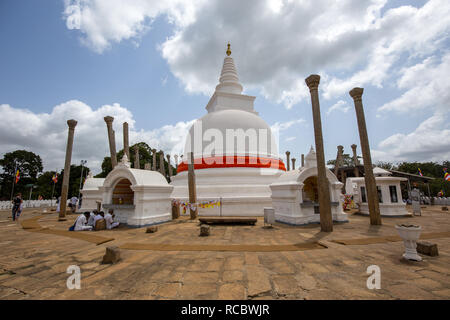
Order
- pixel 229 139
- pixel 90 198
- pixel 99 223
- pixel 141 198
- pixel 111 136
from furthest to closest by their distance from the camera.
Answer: pixel 90 198
pixel 229 139
pixel 111 136
pixel 141 198
pixel 99 223

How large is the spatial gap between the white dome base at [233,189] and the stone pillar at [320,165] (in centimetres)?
501

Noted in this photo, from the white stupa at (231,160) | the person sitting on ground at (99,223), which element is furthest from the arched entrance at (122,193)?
the white stupa at (231,160)

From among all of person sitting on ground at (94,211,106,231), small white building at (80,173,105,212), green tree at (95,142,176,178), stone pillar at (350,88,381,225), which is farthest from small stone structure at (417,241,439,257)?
green tree at (95,142,176,178)

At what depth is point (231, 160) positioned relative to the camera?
15805 millimetres

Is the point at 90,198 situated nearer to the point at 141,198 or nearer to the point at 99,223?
the point at 99,223

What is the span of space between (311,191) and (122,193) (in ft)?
42.0

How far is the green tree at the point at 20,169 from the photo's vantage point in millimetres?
39078

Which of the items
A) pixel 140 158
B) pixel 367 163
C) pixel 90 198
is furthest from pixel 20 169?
pixel 367 163

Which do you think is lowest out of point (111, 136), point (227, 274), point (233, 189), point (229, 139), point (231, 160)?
point (227, 274)

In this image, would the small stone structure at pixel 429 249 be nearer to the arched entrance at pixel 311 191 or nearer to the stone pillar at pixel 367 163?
the stone pillar at pixel 367 163

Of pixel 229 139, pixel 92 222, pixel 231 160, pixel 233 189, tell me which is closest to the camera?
pixel 92 222

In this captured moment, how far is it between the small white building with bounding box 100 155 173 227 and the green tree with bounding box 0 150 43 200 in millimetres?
44481

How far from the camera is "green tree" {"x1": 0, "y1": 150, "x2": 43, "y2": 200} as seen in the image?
39.1 m
